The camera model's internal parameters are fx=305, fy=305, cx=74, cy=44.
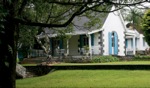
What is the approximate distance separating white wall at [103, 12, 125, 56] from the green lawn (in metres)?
14.4

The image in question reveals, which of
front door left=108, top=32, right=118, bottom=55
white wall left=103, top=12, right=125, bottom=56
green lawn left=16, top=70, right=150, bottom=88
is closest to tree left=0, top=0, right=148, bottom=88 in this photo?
green lawn left=16, top=70, right=150, bottom=88

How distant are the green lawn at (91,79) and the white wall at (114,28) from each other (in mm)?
14440

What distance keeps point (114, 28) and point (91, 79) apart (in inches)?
766

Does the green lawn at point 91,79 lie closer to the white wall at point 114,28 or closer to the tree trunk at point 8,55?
the tree trunk at point 8,55

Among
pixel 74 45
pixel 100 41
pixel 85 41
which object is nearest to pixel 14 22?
pixel 100 41

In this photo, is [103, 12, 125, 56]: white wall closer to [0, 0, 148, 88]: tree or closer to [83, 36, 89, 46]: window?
[83, 36, 89, 46]: window

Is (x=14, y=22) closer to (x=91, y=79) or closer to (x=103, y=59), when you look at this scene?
(x=91, y=79)

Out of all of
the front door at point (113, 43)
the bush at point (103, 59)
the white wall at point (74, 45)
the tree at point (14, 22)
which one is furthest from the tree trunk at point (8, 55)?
the front door at point (113, 43)

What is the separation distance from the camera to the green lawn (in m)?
13.7

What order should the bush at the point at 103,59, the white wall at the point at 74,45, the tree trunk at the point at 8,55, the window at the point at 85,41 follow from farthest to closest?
the white wall at the point at 74,45 → the window at the point at 85,41 → the bush at the point at 103,59 → the tree trunk at the point at 8,55

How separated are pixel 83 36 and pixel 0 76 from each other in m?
22.4

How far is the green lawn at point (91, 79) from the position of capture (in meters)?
13.7

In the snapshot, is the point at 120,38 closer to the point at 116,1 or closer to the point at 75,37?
the point at 75,37

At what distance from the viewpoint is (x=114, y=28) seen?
3456cm
